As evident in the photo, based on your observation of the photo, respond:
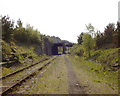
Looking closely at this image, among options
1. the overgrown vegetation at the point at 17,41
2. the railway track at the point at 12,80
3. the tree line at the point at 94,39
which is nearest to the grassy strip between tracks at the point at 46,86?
the railway track at the point at 12,80

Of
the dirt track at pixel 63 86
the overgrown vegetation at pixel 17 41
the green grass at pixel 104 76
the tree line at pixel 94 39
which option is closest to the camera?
the dirt track at pixel 63 86

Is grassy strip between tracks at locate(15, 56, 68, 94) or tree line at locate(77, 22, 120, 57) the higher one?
tree line at locate(77, 22, 120, 57)

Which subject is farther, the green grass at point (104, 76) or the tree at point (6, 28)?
the tree at point (6, 28)

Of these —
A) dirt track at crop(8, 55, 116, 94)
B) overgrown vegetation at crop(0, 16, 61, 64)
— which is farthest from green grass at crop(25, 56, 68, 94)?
overgrown vegetation at crop(0, 16, 61, 64)

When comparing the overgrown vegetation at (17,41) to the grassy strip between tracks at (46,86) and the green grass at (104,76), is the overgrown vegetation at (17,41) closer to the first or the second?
the grassy strip between tracks at (46,86)

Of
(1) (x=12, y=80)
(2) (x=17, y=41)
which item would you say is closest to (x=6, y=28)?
(2) (x=17, y=41)

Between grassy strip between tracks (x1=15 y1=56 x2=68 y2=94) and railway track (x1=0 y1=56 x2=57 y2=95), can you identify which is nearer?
grassy strip between tracks (x1=15 y1=56 x2=68 y2=94)

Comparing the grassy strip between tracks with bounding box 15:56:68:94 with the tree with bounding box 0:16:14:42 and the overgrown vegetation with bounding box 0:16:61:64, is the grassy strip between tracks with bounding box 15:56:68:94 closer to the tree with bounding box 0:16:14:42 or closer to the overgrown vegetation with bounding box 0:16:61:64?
the overgrown vegetation with bounding box 0:16:61:64

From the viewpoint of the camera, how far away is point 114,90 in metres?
5.79

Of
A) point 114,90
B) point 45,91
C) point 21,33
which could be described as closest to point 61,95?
point 45,91

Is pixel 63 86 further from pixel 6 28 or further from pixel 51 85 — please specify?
pixel 6 28

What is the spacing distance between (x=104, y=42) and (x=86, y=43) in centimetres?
524

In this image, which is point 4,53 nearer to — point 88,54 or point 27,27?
point 88,54

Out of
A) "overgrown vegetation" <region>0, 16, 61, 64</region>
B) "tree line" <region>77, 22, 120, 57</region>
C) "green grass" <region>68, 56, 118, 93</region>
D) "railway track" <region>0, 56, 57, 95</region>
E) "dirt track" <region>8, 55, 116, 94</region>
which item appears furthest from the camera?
"tree line" <region>77, 22, 120, 57</region>
